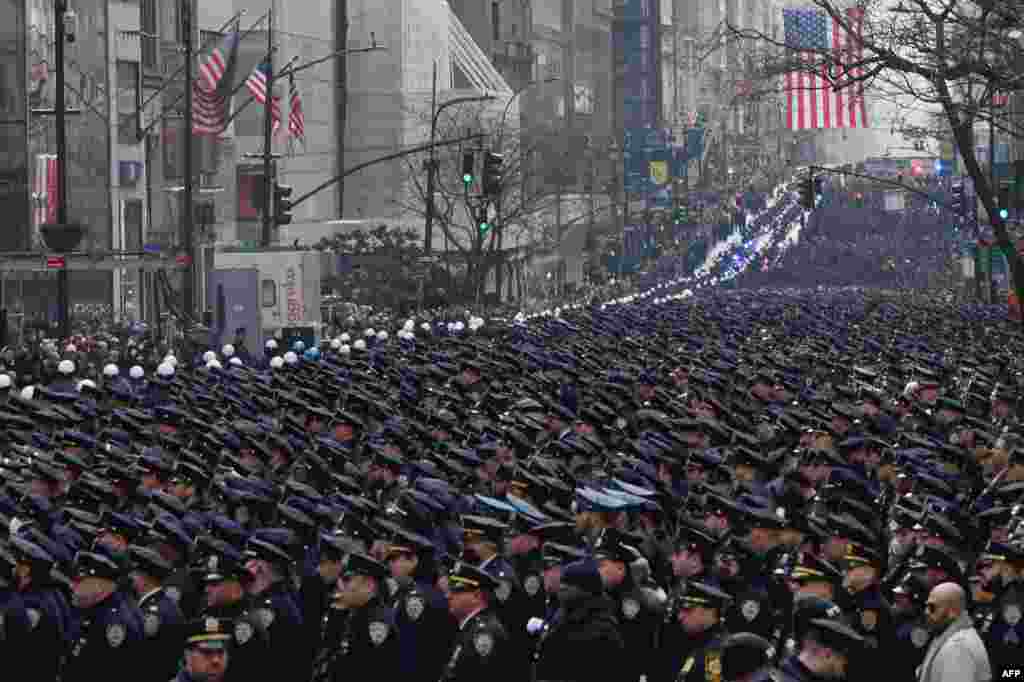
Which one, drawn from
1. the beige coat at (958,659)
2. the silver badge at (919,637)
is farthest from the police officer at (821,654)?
the silver badge at (919,637)

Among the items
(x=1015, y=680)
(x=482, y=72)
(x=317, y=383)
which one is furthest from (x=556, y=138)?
(x=1015, y=680)

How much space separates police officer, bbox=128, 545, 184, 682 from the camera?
1170 centimetres

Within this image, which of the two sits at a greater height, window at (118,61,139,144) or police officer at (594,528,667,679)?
window at (118,61,139,144)

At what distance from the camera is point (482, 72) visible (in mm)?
106000

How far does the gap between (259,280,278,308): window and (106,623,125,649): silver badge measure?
102ft

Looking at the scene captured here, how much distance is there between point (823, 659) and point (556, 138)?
274ft

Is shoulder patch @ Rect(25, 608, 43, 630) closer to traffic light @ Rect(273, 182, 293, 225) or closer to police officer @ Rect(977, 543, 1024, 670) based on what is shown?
police officer @ Rect(977, 543, 1024, 670)

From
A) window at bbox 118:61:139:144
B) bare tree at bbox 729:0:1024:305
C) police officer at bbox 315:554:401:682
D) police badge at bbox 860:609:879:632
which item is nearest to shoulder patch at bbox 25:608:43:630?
police officer at bbox 315:554:401:682

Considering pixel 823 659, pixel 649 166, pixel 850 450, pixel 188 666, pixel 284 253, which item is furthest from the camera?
pixel 649 166

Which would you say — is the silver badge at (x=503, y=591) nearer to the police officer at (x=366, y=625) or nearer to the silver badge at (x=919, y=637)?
the police officer at (x=366, y=625)

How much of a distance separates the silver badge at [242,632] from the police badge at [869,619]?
10.1 feet

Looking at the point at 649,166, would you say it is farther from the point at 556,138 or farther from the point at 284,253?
the point at 284,253

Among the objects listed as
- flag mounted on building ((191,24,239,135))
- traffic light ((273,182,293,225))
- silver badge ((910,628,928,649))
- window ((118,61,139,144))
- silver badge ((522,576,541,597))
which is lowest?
silver badge ((910,628,928,649))

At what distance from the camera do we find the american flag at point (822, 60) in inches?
1273
